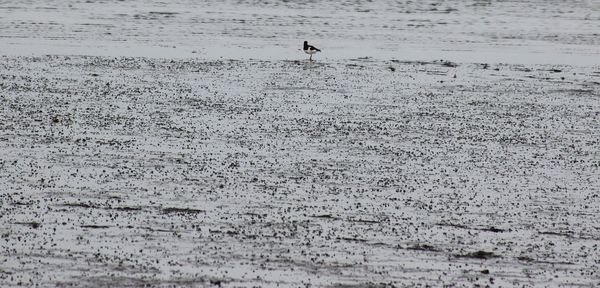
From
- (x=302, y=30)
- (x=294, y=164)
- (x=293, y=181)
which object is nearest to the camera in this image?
(x=293, y=181)

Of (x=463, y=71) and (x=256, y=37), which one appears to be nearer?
(x=463, y=71)

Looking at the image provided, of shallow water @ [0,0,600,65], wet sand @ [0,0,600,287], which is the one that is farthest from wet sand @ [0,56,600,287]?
shallow water @ [0,0,600,65]

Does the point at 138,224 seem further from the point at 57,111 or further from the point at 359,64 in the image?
the point at 359,64

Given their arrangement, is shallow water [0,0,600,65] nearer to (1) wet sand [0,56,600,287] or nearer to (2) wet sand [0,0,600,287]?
(2) wet sand [0,0,600,287]

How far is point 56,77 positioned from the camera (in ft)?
55.1

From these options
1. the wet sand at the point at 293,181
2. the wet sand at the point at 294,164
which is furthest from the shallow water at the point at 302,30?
the wet sand at the point at 293,181

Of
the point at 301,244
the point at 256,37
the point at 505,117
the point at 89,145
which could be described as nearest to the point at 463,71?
the point at 505,117

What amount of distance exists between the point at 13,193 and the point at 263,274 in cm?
361

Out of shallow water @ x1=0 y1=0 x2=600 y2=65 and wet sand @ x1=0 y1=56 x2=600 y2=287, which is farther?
shallow water @ x1=0 y1=0 x2=600 y2=65

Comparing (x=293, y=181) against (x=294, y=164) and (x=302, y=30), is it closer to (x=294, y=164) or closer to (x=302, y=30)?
(x=294, y=164)

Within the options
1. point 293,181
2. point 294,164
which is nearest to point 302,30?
point 294,164

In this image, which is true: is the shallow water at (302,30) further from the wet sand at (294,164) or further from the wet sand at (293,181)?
the wet sand at (293,181)

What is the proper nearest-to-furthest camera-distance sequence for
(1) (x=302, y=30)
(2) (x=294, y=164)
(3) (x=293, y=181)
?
(3) (x=293, y=181), (2) (x=294, y=164), (1) (x=302, y=30)

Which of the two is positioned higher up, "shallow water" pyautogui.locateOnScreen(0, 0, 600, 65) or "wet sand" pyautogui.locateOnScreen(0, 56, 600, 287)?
"wet sand" pyautogui.locateOnScreen(0, 56, 600, 287)
